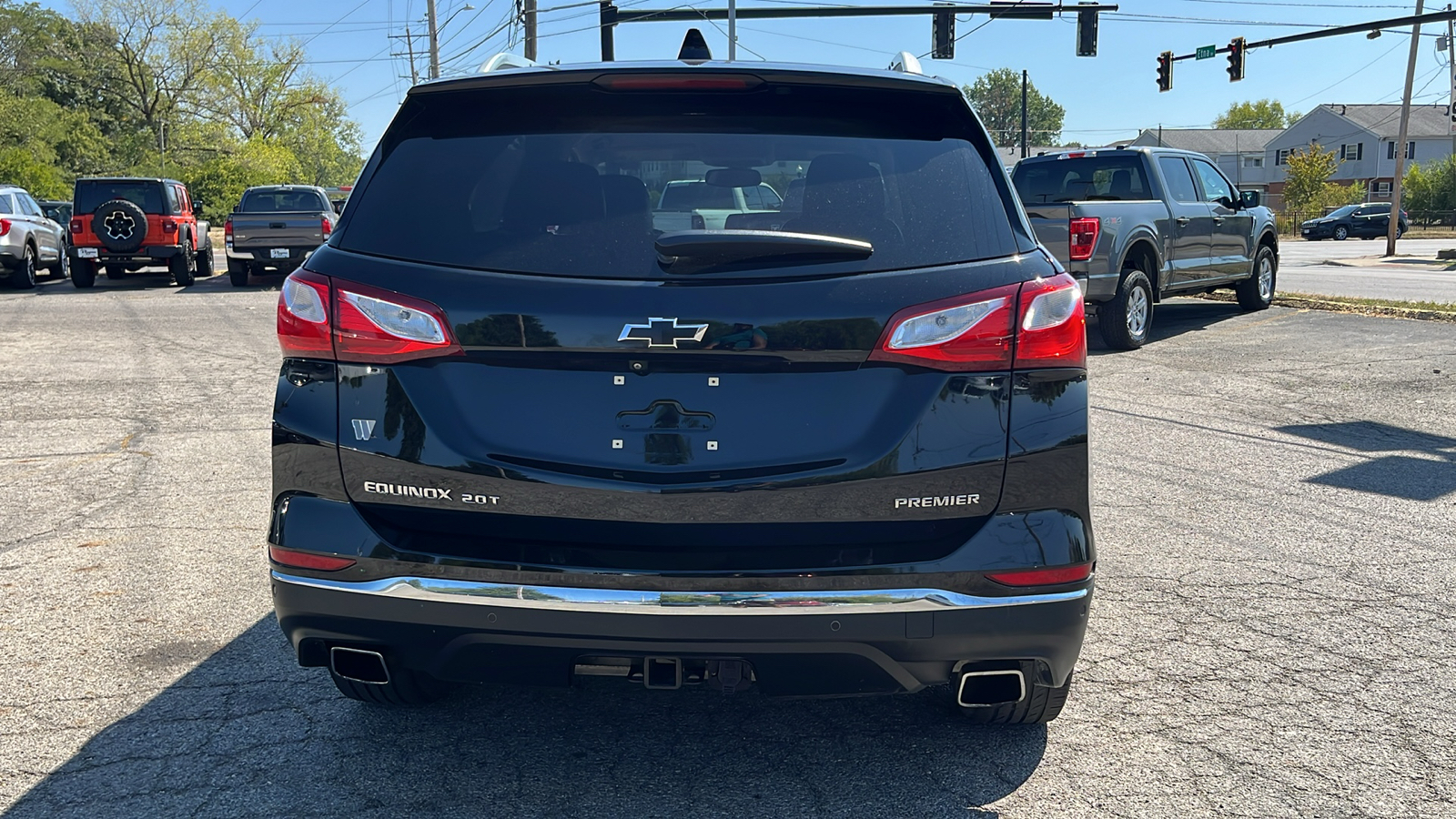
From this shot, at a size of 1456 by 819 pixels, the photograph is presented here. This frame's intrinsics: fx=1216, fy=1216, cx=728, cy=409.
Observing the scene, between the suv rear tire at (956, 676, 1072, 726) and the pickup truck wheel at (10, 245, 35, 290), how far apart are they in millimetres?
22271

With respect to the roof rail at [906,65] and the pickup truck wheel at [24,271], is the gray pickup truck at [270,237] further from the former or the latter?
the roof rail at [906,65]

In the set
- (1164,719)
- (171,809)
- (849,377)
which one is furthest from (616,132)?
(1164,719)

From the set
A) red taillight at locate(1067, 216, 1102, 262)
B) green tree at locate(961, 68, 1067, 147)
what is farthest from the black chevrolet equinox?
green tree at locate(961, 68, 1067, 147)

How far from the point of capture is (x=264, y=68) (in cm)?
8156

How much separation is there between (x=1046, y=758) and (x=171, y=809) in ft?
7.55

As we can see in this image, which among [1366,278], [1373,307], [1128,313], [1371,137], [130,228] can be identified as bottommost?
[1366,278]

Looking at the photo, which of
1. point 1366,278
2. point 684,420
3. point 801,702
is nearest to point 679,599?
point 684,420

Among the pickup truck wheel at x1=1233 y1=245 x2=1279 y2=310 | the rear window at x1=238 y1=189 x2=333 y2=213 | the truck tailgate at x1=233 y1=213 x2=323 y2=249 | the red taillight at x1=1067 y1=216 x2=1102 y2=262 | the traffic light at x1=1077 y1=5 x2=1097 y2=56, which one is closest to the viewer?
the red taillight at x1=1067 y1=216 x2=1102 y2=262

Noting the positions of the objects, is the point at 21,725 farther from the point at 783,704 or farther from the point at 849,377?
the point at 849,377

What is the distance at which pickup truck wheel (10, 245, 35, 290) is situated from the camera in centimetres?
2130

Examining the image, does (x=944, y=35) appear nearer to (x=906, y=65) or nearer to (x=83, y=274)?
(x=83, y=274)

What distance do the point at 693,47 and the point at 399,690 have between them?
2.12 metres

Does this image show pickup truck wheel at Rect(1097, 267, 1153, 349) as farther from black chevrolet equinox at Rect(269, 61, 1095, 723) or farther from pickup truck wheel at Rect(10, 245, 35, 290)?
pickup truck wheel at Rect(10, 245, 35, 290)

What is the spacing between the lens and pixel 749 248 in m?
2.79
